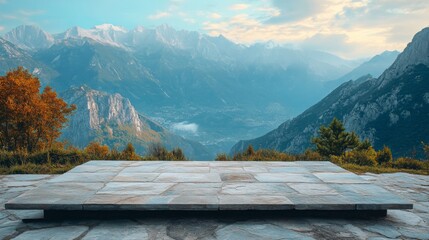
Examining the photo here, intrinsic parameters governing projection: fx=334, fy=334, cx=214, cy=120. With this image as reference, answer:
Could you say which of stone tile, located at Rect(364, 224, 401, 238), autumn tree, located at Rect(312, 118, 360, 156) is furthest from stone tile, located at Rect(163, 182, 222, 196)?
autumn tree, located at Rect(312, 118, 360, 156)

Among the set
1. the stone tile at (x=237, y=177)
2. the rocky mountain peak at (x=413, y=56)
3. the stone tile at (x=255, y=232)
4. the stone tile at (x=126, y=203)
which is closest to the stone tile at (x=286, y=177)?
the stone tile at (x=237, y=177)

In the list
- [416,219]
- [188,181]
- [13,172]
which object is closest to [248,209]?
[188,181]

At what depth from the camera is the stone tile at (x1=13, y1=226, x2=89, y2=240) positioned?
3.92 m

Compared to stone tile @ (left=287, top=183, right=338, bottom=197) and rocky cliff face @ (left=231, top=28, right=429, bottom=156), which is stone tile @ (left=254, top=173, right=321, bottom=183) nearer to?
stone tile @ (left=287, top=183, right=338, bottom=197)

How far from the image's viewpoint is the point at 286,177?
20.2 feet

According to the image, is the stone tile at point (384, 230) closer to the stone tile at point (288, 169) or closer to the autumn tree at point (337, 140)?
the stone tile at point (288, 169)

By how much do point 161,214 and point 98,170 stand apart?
8.65 ft

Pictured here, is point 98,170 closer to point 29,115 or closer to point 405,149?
point 29,115

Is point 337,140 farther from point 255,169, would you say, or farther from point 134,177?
point 134,177

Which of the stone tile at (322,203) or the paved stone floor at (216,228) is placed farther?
the stone tile at (322,203)

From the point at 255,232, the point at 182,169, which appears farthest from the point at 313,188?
the point at 182,169

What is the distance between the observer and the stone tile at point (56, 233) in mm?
3920

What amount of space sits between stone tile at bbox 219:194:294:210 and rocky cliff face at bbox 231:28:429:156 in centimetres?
8010

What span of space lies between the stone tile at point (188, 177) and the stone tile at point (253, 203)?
1.25 meters
